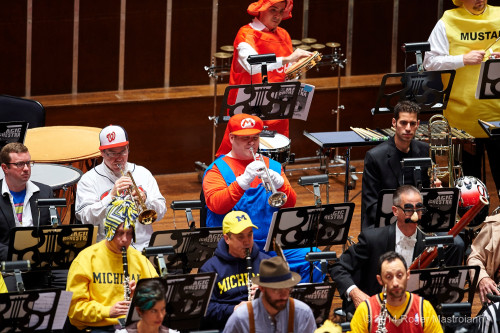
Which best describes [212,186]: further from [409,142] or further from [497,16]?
[497,16]

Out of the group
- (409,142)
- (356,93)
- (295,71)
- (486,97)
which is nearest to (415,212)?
(409,142)

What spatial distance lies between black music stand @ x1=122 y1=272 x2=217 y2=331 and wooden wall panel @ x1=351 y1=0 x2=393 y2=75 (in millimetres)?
5418

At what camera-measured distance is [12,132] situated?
22.6ft

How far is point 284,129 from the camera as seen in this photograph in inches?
333

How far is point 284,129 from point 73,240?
2.93 meters

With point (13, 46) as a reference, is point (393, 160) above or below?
below

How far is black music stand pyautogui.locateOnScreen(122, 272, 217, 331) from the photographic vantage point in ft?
17.8

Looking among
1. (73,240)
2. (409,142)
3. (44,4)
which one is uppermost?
(44,4)

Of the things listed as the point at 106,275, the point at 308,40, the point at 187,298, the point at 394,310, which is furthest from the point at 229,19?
the point at 394,310

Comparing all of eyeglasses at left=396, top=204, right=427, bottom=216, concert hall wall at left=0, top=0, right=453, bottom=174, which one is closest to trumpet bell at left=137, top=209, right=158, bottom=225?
eyeglasses at left=396, top=204, right=427, bottom=216

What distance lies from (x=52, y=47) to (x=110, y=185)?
3481mm

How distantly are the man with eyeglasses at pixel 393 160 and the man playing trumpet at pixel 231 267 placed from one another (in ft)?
4.06

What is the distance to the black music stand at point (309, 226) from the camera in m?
6.11

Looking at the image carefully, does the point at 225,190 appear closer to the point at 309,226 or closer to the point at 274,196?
the point at 274,196
